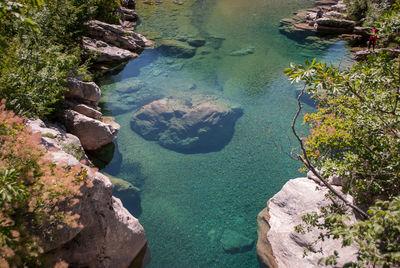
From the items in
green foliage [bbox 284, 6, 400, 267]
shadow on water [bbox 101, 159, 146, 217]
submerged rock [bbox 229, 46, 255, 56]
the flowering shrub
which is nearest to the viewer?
the flowering shrub

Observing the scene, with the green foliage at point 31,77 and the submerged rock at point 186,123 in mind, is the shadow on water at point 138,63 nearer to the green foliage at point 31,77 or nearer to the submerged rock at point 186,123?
the submerged rock at point 186,123

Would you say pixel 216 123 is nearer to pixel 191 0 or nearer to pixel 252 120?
pixel 252 120

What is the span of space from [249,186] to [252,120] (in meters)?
5.31

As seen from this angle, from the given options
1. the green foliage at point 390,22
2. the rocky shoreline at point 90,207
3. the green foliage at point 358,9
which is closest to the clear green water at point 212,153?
the rocky shoreline at point 90,207

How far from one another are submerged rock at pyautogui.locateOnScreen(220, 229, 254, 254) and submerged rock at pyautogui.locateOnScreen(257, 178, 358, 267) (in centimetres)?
44

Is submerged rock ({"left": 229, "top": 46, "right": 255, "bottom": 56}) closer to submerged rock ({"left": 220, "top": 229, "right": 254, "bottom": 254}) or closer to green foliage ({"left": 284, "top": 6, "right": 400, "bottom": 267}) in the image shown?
green foliage ({"left": 284, "top": 6, "right": 400, "bottom": 267})

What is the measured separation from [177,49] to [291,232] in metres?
19.1

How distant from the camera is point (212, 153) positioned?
1425 cm

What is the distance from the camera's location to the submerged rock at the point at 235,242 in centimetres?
977

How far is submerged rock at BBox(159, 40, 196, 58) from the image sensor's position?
910 inches

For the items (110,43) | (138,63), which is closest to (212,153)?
(138,63)

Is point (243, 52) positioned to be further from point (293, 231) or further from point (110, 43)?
point (293, 231)

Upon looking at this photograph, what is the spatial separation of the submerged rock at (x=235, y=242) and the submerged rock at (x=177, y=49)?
16.8 metres

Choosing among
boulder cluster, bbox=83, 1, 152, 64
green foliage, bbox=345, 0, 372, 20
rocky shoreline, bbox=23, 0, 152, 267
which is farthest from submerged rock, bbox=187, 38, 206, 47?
green foliage, bbox=345, 0, 372, 20
